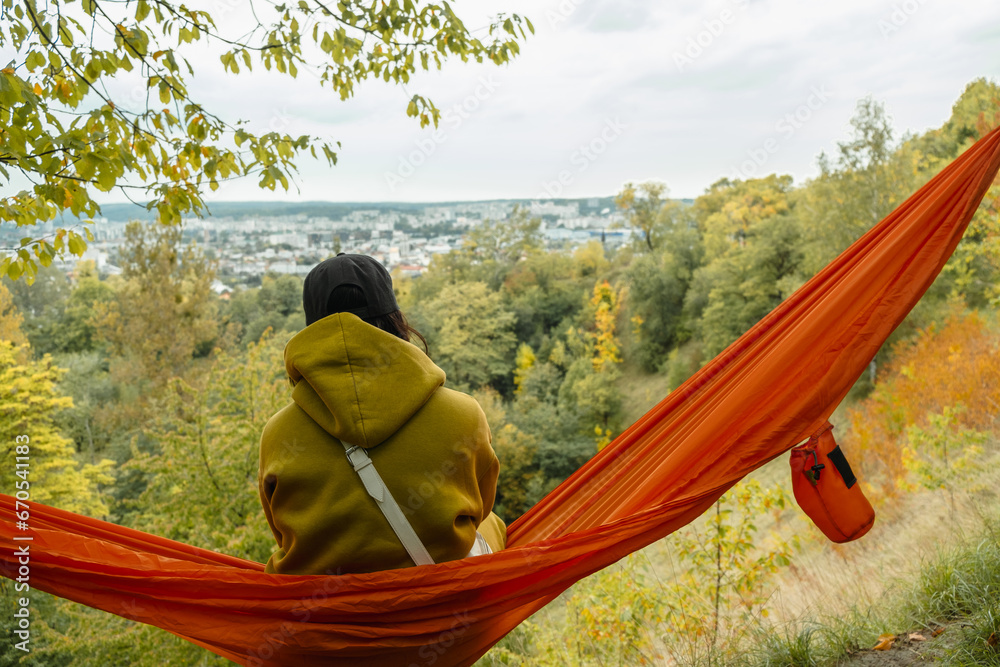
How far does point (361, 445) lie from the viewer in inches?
39.4

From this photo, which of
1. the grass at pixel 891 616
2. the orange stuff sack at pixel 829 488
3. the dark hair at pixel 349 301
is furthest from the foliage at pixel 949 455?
the dark hair at pixel 349 301

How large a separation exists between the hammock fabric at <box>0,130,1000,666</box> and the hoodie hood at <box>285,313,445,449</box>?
30 centimetres

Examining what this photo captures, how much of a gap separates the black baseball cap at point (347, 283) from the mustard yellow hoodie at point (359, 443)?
0.07 m

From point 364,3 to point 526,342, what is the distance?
25394mm

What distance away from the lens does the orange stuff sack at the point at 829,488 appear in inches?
58.2

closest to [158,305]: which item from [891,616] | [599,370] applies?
[599,370]

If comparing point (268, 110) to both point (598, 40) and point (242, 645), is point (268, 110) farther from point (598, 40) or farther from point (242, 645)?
point (598, 40)

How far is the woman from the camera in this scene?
1005 millimetres

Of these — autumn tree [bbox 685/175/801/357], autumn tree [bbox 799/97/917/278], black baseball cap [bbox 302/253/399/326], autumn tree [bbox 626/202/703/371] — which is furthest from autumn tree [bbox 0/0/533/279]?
autumn tree [bbox 626/202/703/371]

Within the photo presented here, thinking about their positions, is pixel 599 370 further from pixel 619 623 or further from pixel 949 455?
pixel 619 623

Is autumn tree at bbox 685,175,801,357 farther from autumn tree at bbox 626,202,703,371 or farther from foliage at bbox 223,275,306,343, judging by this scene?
foliage at bbox 223,275,306,343

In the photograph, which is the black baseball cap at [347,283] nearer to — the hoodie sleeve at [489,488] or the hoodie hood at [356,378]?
the hoodie hood at [356,378]

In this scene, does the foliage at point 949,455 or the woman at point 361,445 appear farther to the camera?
the foliage at point 949,455

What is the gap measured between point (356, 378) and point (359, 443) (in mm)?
108
